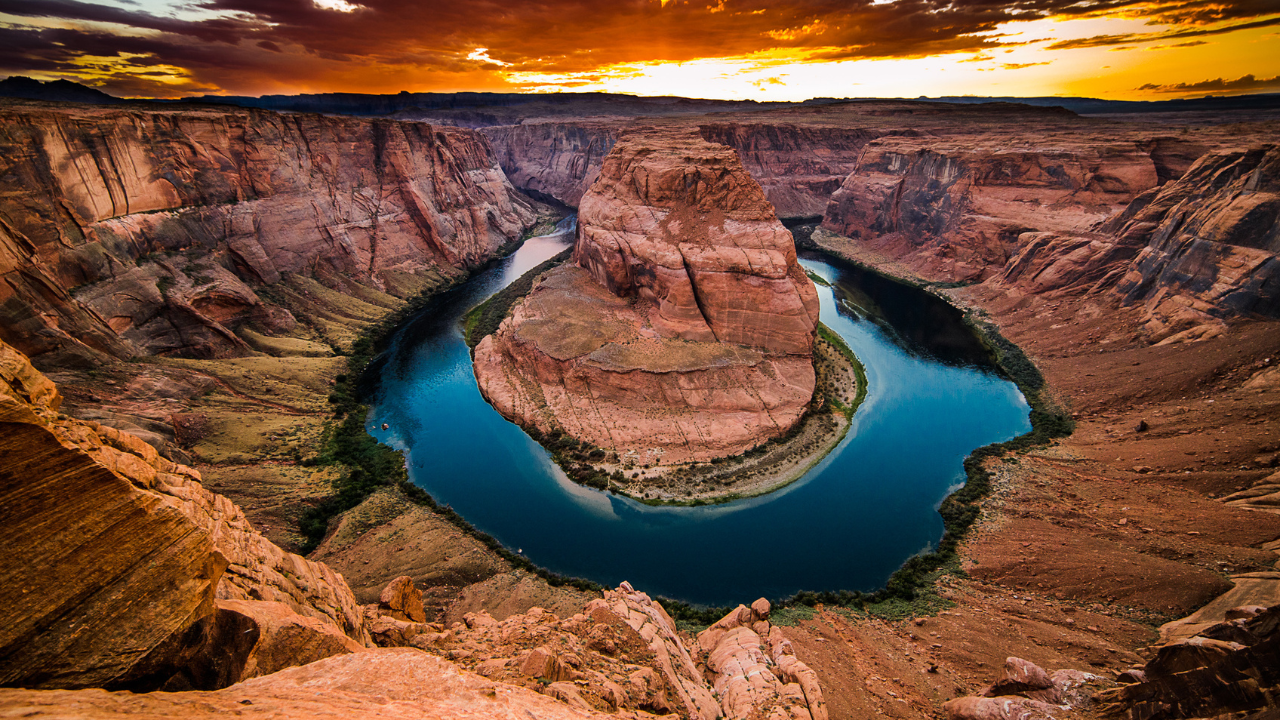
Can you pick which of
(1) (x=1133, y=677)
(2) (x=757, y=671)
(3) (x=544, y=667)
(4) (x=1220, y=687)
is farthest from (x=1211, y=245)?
(3) (x=544, y=667)

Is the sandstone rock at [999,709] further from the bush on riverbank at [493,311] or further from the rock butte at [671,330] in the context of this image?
the bush on riverbank at [493,311]

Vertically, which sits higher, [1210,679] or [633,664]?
[1210,679]

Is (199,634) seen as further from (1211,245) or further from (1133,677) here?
(1211,245)

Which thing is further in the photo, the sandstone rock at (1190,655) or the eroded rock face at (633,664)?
the eroded rock face at (633,664)

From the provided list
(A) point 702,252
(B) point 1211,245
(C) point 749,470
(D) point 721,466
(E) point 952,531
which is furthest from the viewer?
(A) point 702,252

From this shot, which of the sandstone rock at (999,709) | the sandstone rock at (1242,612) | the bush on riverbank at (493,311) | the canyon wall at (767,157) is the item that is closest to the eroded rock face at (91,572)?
the sandstone rock at (999,709)

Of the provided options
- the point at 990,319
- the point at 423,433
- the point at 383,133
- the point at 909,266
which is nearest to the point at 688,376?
the point at 423,433

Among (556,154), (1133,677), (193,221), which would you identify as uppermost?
(556,154)
